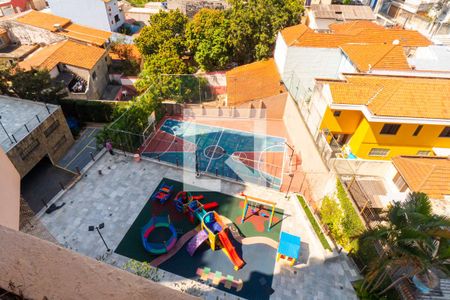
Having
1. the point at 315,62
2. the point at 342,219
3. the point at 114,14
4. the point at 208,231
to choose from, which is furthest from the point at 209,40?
the point at 342,219

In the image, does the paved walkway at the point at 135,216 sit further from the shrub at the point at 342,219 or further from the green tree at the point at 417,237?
the green tree at the point at 417,237

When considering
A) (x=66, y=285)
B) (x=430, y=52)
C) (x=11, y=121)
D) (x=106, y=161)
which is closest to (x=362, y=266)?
(x=66, y=285)

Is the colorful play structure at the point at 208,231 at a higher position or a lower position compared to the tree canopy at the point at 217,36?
lower

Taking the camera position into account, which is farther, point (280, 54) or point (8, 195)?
point (280, 54)

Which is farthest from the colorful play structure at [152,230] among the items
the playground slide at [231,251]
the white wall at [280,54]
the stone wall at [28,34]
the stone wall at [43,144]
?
the stone wall at [28,34]

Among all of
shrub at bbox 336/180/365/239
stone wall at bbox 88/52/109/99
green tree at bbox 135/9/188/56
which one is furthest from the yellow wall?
stone wall at bbox 88/52/109/99

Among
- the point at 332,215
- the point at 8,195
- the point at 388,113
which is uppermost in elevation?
the point at 8,195

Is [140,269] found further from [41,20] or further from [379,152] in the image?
[41,20]

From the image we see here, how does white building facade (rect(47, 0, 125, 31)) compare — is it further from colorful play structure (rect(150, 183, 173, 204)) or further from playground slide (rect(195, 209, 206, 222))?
playground slide (rect(195, 209, 206, 222))
